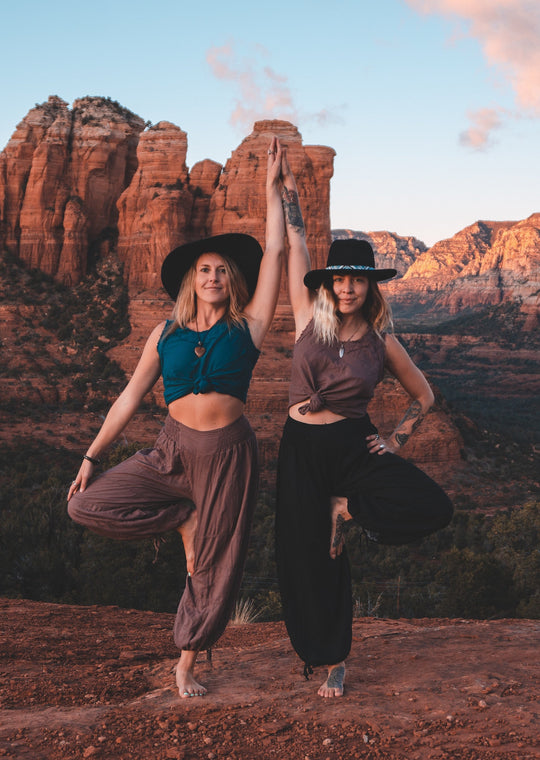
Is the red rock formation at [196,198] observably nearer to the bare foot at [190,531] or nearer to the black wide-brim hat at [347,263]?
the black wide-brim hat at [347,263]

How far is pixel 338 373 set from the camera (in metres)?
4.27

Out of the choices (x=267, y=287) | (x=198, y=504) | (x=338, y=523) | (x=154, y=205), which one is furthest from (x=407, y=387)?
(x=154, y=205)

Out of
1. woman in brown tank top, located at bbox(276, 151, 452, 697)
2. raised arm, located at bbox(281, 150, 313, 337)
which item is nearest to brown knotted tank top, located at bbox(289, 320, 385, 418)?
woman in brown tank top, located at bbox(276, 151, 452, 697)

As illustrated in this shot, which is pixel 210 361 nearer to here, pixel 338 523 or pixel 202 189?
pixel 338 523

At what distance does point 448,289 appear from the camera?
173m

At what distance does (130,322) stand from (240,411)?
3911 cm

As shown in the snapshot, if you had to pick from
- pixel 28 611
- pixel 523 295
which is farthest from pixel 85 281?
pixel 523 295

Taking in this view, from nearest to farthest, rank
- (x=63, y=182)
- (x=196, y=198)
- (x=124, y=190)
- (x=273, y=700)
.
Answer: (x=273, y=700), (x=196, y=198), (x=63, y=182), (x=124, y=190)

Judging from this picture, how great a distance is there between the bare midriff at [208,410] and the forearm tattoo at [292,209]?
1.37 m

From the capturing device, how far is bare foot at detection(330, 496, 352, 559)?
4.33 meters

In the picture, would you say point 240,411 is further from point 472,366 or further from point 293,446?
point 472,366

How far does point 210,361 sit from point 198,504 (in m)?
0.93

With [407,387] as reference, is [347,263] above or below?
above

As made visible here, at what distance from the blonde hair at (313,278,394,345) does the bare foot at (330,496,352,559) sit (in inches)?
40.8
